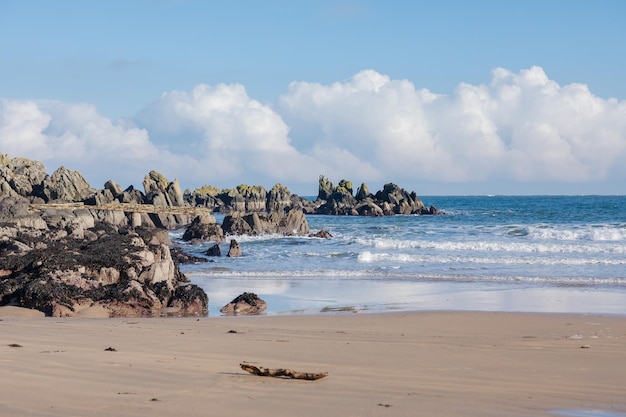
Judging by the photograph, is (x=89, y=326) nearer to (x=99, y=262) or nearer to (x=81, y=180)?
(x=99, y=262)

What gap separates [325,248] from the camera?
34094 mm

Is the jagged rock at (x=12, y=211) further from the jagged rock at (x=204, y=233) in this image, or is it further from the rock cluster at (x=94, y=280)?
the jagged rock at (x=204, y=233)

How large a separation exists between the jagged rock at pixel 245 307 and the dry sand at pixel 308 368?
7.17ft

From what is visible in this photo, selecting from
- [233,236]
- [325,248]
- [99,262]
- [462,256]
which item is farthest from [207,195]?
[99,262]

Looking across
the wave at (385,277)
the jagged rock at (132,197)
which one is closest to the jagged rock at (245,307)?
the wave at (385,277)

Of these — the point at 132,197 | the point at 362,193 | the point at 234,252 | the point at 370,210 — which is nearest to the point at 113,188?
the point at 132,197

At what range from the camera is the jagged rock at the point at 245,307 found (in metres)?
13.9

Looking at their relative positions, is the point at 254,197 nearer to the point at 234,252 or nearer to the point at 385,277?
the point at 234,252

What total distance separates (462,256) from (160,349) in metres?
21.7

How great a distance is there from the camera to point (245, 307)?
14.1m

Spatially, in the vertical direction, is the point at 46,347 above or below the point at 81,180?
below

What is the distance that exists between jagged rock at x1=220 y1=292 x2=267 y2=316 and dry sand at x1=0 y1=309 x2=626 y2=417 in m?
2.19

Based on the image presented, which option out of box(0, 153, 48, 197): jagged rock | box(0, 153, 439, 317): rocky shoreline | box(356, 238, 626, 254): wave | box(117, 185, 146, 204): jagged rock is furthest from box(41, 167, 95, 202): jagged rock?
box(356, 238, 626, 254): wave

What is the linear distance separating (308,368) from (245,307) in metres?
7.00
